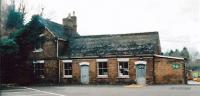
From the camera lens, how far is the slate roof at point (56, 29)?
1520 inches

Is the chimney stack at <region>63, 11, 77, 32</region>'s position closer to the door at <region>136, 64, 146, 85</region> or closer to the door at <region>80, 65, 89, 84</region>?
the door at <region>80, 65, 89, 84</region>

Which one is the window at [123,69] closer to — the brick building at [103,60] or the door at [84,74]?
the brick building at [103,60]

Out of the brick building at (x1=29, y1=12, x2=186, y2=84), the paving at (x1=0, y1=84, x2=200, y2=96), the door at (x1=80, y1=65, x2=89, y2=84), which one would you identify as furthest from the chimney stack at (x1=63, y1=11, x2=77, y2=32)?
the paving at (x1=0, y1=84, x2=200, y2=96)

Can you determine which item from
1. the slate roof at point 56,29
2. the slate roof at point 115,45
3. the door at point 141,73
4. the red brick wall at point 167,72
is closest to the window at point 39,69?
the slate roof at point 115,45

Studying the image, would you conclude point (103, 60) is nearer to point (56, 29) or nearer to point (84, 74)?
point (84, 74)

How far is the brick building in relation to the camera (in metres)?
34.1

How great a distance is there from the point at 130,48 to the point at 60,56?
7386 mm

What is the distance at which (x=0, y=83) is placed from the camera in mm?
31906

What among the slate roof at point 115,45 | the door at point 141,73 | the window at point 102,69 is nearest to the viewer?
the door at point 141,73

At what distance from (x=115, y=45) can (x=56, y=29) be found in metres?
7.24

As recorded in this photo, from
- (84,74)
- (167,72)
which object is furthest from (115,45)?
(167,72)

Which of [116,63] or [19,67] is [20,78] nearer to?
[19,67]

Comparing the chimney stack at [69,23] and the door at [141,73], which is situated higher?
the chimney stack at [69,23]

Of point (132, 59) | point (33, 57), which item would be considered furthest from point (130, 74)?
point (33, 57)
